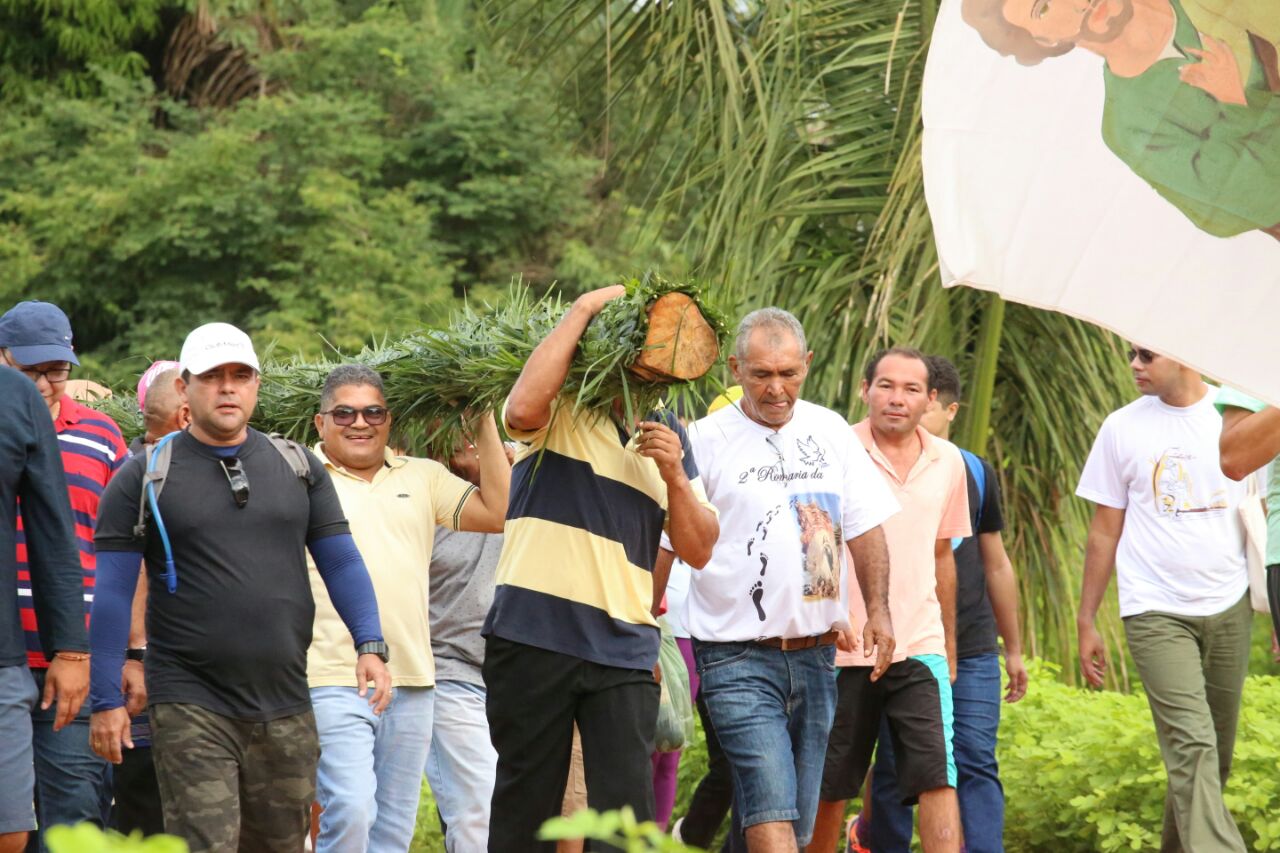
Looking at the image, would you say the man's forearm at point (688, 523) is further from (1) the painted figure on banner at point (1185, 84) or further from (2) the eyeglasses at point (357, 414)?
(1) the painted figure on banner at point (1185, 84)

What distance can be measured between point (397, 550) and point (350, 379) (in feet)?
2.12

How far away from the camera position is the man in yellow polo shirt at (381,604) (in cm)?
630

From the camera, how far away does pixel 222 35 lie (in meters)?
20.6

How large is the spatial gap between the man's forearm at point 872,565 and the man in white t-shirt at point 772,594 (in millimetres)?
78

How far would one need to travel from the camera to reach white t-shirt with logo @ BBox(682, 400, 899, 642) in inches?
247

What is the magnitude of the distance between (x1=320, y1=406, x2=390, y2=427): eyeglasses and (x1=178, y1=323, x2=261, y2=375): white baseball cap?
35.0 inches

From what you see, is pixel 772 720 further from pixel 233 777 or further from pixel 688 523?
pixel 233 777

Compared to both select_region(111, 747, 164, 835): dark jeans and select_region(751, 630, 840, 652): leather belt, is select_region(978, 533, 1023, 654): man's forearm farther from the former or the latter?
select_region(111, 747, 164, 835): dark jeans

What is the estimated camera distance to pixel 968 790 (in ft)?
24.6

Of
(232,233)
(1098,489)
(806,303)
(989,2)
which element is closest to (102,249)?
(232,233)

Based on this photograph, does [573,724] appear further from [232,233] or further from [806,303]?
[232,233]

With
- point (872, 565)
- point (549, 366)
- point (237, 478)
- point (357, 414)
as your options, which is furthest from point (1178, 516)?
point (237, 478)

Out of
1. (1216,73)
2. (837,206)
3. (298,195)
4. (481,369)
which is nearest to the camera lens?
(1216,73)

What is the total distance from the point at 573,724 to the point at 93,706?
1409mm
